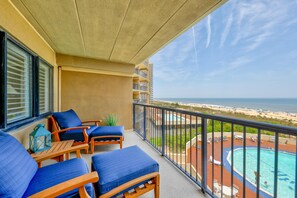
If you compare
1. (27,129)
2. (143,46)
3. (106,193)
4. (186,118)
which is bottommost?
(106,193)

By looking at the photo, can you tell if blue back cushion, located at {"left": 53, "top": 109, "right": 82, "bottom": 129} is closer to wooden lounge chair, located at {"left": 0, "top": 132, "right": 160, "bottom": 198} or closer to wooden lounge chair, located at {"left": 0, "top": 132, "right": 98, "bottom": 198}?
wooden lounge chair, located at {"left": 0, "top": 132, "right": 160, "bottom": 198}

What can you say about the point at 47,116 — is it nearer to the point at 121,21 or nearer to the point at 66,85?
the point at 66,85

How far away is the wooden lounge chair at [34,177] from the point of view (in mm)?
999

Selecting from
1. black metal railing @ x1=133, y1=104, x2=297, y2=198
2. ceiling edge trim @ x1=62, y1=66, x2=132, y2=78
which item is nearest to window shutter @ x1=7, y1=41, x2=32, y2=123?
ceiling edge trim @ x1=62, y1=66, x2=132, y2=78

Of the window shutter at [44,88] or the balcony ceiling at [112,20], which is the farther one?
the window shutter at [44,88]

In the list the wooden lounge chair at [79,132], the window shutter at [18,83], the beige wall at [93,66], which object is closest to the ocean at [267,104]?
the beige wall at [93,66]

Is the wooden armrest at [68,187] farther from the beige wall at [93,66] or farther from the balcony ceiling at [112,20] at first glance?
the beige wall at [93,66]

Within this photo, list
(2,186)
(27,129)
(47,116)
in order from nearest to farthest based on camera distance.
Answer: (2,186)
(27,129)
(47,116)

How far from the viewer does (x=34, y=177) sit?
4.47 ft

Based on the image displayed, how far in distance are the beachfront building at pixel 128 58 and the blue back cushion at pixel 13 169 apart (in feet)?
0.11

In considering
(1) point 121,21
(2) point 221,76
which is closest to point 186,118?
(1) point 121,21

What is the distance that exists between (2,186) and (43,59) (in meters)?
2.67

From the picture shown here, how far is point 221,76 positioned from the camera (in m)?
30.3

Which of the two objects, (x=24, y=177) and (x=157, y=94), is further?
(x=157, y=94)
